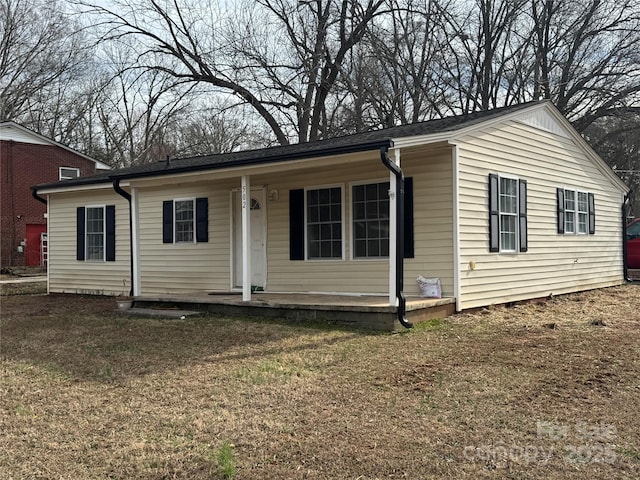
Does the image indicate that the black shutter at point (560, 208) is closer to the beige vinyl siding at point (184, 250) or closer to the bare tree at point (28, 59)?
the beige vinyl siding at point (184, 250)

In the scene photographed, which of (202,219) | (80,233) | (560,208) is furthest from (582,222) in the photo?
(80,233)

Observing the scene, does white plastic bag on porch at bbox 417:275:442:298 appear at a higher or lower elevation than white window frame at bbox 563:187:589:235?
lower

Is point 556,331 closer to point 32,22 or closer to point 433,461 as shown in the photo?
point 433,461

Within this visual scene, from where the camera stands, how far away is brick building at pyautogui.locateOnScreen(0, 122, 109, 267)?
24.5 metres

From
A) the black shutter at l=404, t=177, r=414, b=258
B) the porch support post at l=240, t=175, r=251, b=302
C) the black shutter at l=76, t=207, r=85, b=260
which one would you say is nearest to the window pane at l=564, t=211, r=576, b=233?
the black shutter at l=404, t=177, r=414, b=258

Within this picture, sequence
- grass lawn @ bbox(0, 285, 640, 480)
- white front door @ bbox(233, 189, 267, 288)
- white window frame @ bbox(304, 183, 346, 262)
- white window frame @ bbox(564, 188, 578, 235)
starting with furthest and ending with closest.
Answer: white window frame @ bbox(564, 188, 578, 235) < white front door @ bbox(233, 189, 267, 288) < white window frame @ bbox(304, 183, 346, 262) < grass lawn @ bbox(0, 285, 640, 480)

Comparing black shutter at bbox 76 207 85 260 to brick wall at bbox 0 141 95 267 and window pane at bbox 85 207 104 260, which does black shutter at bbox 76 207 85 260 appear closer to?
window pane at bbox 85 207 104 260

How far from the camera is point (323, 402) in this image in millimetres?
4664

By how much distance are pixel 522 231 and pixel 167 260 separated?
7198 millimetres

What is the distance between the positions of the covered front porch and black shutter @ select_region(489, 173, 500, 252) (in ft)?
4.59

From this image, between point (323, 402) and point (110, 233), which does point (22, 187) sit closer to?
point (110, 233)

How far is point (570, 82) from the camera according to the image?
2411 centimetres

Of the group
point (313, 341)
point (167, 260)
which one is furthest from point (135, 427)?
point (167, 260)

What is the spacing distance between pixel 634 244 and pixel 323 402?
1488cm
